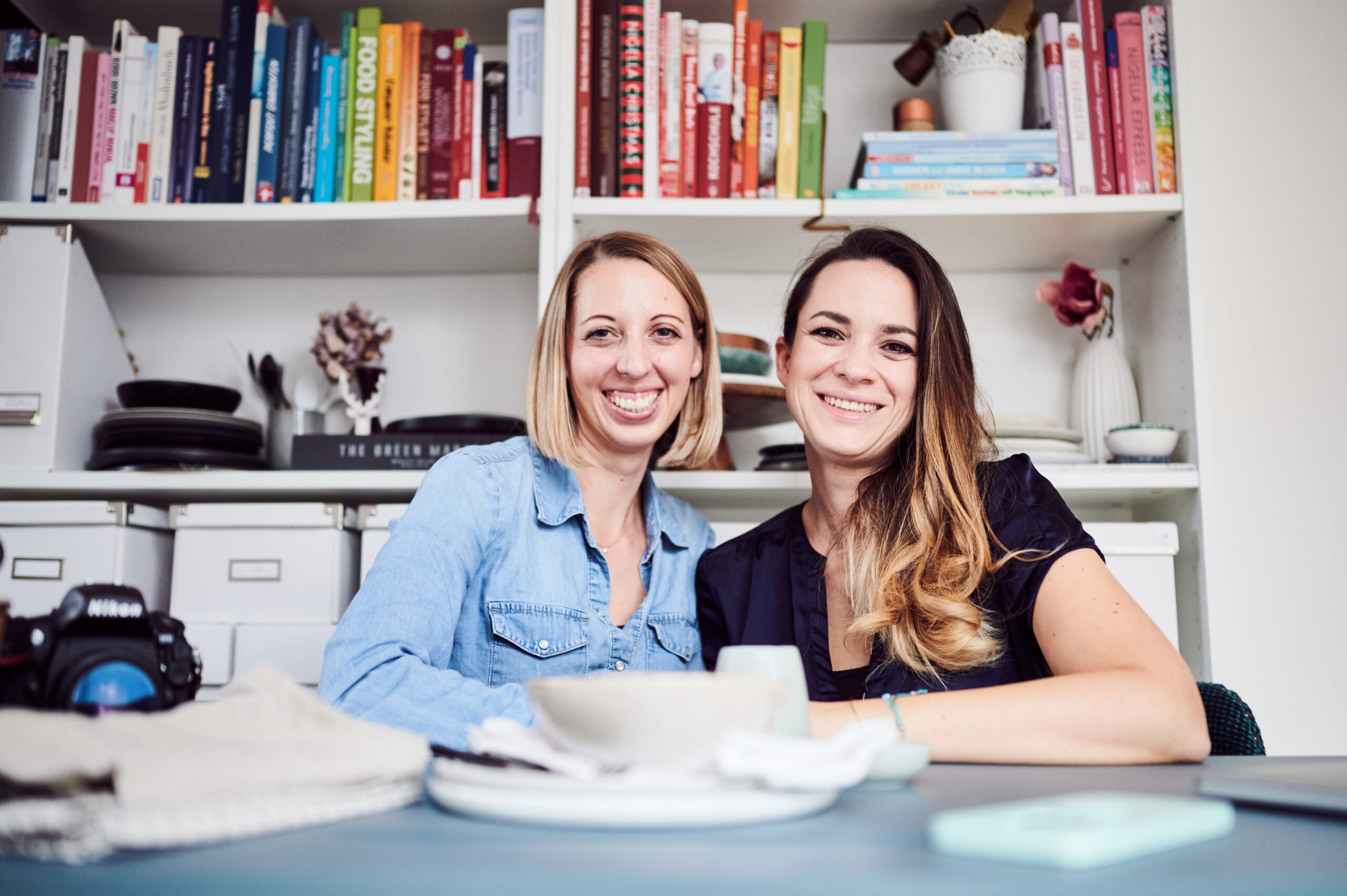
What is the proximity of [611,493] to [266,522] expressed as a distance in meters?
0.64

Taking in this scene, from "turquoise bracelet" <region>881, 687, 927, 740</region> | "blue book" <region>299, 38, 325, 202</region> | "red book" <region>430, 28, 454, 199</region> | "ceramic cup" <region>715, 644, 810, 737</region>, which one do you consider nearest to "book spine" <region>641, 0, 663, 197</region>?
"red book" <region>430, 28, 454, 199</region>

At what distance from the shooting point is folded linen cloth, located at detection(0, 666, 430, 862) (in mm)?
370

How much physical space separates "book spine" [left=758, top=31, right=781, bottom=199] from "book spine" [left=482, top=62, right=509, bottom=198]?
464 mm

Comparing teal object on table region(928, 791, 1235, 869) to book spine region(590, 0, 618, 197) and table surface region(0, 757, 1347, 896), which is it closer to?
table surface region(0, 757, 1347, 896)

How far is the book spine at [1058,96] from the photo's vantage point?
64.4 inches

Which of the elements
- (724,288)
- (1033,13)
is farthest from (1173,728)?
(1033,13)

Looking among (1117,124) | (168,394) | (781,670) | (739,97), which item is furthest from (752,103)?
(781,670)

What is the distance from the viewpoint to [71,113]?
1.69 m

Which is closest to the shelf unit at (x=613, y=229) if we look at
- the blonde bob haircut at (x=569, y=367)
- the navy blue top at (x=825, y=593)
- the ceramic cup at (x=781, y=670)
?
the blonde bob haircut at (x=569, y=367)

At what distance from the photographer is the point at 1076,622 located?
3.25 ft

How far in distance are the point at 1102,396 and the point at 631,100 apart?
3.35 ft

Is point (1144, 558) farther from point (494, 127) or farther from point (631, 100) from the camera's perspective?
point (494, 127)

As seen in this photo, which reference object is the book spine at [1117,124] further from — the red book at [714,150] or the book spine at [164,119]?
the book spine at [164,119]

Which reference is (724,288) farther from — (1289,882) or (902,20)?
(1289,882)
